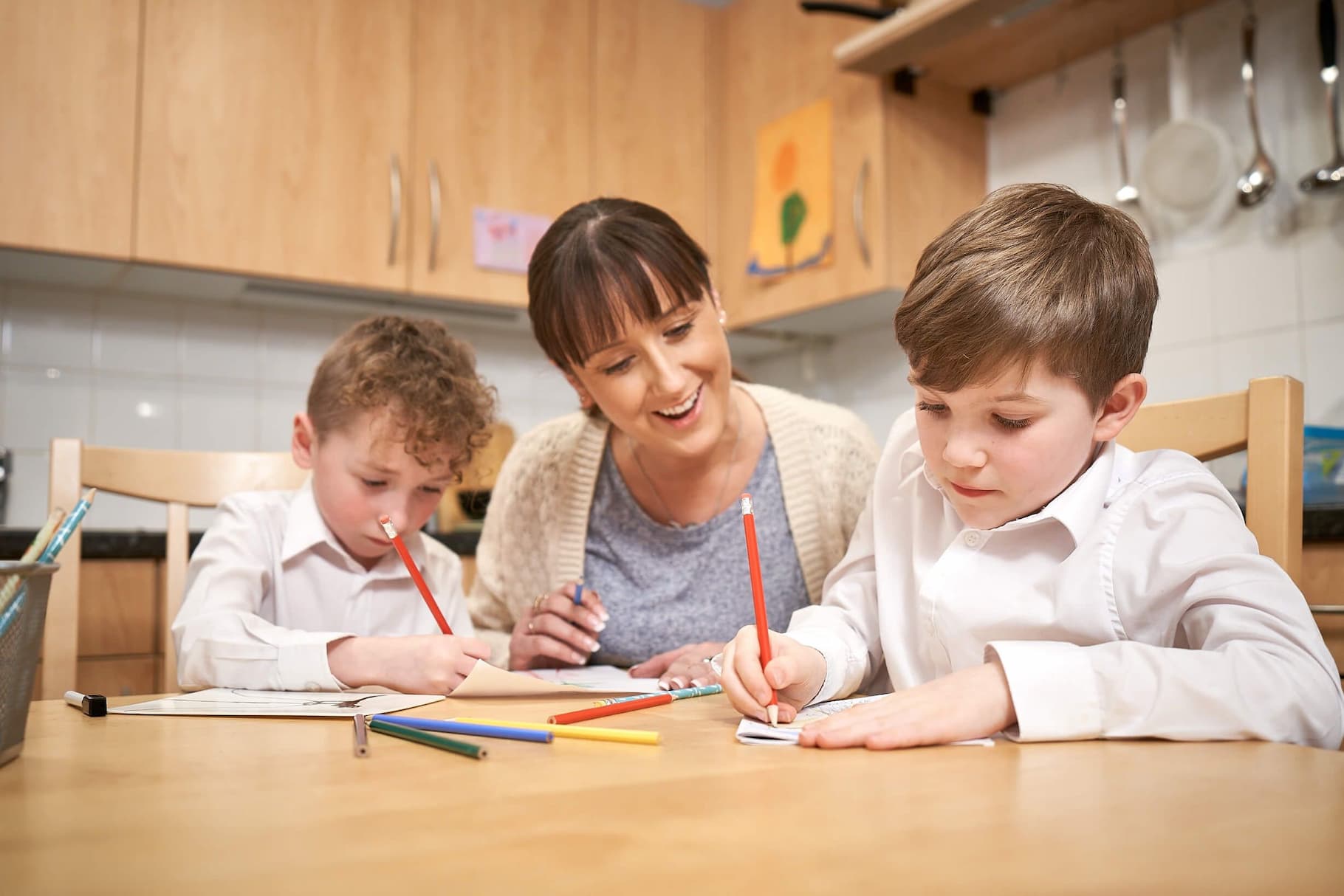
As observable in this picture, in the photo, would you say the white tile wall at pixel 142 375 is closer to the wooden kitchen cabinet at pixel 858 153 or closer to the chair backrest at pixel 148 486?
the wooden kitchen cabinet at pixel 858 153

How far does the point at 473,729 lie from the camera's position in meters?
0.68

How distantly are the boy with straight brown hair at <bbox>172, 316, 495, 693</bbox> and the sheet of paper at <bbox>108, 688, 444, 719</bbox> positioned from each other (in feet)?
0.58

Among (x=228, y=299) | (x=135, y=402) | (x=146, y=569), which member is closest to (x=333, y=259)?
(x=228, y=299)

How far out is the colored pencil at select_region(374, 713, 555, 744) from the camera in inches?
26.0

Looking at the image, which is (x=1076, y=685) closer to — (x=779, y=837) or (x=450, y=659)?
(x=779, y=837)

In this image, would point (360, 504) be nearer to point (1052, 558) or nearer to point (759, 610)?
point (759, 610)

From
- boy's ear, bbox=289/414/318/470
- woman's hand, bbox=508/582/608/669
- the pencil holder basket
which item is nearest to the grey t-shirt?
woman's hand, bbox=508/582/608/669

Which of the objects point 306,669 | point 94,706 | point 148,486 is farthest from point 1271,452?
point 148,486

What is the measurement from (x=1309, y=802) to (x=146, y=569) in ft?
6.43

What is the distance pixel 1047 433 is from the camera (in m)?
0.81

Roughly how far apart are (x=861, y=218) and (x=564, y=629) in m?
1.58

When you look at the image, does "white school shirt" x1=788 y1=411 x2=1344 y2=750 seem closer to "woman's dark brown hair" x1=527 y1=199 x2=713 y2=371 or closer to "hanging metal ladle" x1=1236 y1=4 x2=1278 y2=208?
"woman's dark brown hair" x1=527 y1=199 x2=713 y2=371

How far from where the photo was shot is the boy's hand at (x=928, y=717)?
63 cm

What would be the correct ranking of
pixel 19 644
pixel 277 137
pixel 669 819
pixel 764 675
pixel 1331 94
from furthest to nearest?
pixel 277 137 < pixel 1331 94 < pixel 764 675 < pixel 19 644 < pixel 669 819
